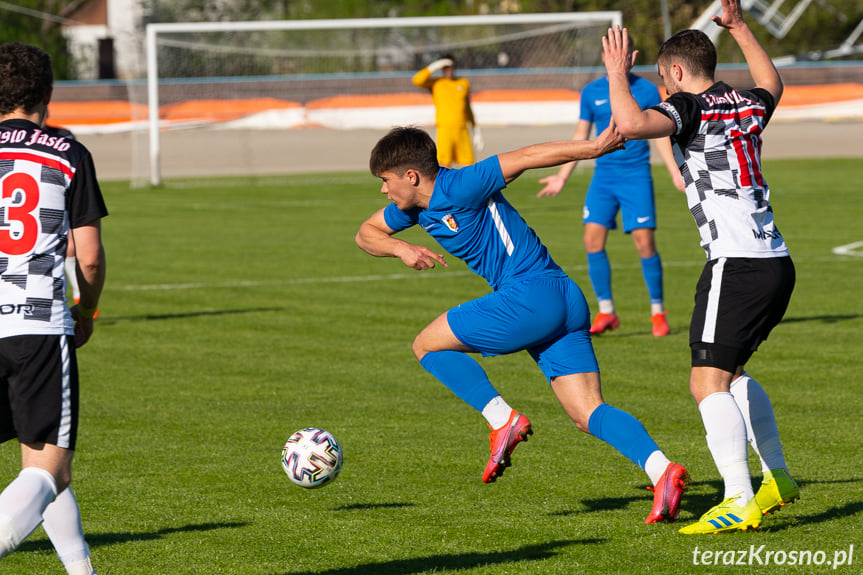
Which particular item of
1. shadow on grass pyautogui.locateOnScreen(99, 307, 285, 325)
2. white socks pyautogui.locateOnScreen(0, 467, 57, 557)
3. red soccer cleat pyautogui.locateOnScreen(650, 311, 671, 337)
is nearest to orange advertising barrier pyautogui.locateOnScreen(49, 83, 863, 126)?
shadow on grass pyautogui.locateOnScreen(99, 307, 285, 325)

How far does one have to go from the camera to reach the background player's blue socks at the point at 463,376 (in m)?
5.91

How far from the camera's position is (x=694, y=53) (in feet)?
18.0

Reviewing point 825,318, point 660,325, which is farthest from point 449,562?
point 825,318

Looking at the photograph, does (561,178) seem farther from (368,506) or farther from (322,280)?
(322,280)

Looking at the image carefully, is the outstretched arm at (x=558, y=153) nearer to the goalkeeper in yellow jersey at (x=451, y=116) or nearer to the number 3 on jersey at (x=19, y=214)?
the number 3 on jersey at (x=19, y=214)

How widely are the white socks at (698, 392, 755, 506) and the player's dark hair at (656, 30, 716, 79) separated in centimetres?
147

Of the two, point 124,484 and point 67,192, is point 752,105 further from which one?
point 124,484

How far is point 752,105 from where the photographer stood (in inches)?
216

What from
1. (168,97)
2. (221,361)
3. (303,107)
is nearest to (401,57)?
(303,107)

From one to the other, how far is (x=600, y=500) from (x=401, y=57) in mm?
29689

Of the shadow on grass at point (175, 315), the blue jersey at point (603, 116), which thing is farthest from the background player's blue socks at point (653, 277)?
the shadow on grass at point (175, 315)

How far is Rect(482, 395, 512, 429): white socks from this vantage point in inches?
228

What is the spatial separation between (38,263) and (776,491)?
11.3 ft

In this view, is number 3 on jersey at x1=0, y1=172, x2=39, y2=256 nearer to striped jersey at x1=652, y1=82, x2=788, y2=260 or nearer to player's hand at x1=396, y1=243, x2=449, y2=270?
player's hand at x1=396, y1=243, x2=449, y2=270
